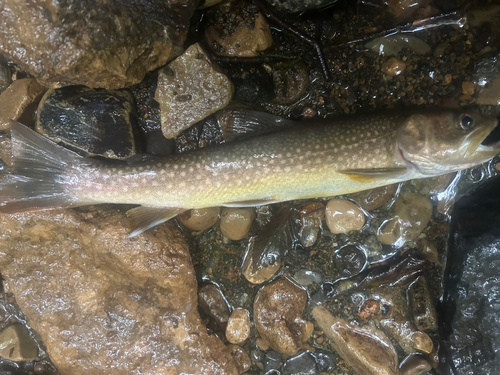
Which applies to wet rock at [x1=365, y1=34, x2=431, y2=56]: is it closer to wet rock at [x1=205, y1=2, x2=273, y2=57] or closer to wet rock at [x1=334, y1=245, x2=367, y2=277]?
wet rock at [x1=205, y1=2, x2=273, y2=57]

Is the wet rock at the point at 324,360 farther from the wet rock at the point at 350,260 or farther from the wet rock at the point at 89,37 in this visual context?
the wet rock at the point at 89,37

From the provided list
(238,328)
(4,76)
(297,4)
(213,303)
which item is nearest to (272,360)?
(238,328)

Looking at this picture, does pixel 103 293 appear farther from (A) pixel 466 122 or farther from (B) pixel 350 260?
(A) pixel 466 122

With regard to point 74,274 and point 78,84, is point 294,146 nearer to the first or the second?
point 78,84

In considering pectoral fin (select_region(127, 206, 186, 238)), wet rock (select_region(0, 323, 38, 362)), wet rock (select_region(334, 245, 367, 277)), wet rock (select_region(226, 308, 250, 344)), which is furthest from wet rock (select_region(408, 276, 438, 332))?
wet rock (select_region(0, 323, 38, 362))

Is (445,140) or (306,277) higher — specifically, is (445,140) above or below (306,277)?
above
